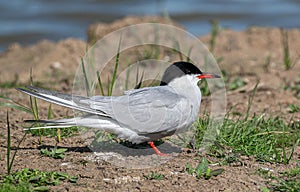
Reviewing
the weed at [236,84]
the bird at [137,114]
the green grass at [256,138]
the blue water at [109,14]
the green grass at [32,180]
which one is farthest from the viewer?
the blue water at [109,14]

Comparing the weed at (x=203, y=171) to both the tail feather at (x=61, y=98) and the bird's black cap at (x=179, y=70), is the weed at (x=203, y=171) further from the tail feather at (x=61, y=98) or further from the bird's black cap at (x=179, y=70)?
the bird's black cap at (x=179, y=70)

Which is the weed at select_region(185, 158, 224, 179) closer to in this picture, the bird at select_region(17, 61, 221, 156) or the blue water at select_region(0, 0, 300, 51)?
the bird at select_region(17, 61, 221, 156)

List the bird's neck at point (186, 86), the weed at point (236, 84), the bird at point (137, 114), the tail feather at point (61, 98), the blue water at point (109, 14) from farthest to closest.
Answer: the blue water at point (109, 14) → the weed at point (236, 84) → the bird's neck at point (186, 86) → the bird at point (137, 114) → the tail feather at point (61, 98)

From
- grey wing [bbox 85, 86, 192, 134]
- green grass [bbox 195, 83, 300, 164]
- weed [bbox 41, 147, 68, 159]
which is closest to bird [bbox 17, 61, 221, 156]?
grey wing [bbox 85, 86, 192, 134]

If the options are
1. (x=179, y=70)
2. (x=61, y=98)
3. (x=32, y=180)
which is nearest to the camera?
(x=32, y=180)

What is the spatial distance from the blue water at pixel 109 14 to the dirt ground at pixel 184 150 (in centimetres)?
285

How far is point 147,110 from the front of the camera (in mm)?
4812

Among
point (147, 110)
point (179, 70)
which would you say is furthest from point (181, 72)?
point (147, 110)

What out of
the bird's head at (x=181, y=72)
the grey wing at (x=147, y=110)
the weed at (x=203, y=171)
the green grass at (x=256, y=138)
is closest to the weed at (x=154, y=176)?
the weed at (x=203, y=171)

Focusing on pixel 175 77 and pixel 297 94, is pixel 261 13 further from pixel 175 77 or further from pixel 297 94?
pixel 175 77

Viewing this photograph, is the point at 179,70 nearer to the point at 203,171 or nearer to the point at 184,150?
the point at 184,150

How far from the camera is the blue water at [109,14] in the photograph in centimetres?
1229

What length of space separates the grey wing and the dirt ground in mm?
276

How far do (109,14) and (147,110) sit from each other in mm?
8511
